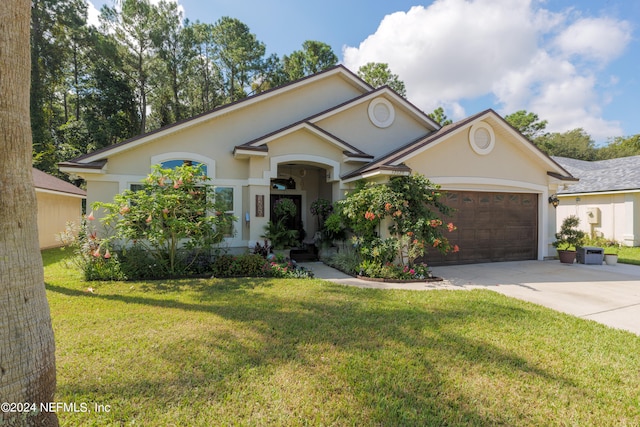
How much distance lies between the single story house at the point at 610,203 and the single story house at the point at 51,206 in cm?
2762

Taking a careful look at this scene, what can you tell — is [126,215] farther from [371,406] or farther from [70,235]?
[371,406]

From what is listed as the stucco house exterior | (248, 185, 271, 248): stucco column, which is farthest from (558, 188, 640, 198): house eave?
(248, 185, 271, 248): stucco column

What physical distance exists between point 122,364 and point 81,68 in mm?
A: 31703

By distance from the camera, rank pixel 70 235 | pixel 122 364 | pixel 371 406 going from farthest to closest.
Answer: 1. pixel 70 235
2. pixel 122 364
3. pixel 371 406

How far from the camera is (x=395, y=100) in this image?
1256 cm

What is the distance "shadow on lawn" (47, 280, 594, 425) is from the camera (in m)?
2.89

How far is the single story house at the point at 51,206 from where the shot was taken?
1359 cm

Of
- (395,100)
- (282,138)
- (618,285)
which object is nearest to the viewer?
(618,285)

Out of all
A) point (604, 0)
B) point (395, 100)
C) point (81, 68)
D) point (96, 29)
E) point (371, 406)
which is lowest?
point (371, 406)

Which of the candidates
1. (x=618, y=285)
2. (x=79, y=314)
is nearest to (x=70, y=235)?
(x=79, y=314)

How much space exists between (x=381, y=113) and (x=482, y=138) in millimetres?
4071

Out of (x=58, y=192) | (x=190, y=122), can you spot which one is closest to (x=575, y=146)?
(x=190, y=122)

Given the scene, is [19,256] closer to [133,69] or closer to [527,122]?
[133,69]

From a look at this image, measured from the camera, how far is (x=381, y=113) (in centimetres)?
1242
